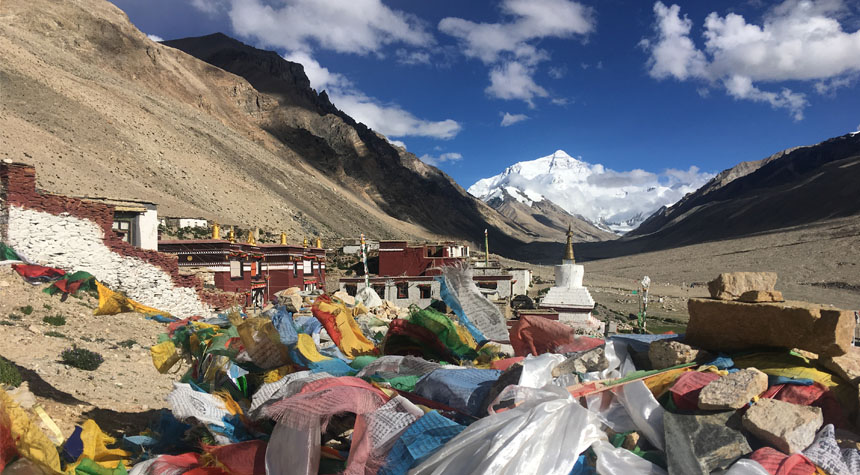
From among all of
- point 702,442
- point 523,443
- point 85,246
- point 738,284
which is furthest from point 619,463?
point 85,246

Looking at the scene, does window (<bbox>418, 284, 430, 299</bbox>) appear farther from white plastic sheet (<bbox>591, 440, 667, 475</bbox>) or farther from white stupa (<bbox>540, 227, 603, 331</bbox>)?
white plastic sheet (<bbox>591, 440, 667, 475</bbox>)

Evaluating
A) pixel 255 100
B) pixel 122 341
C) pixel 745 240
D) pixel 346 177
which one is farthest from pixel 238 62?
pixel 122 341

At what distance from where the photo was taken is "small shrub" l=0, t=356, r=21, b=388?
5.71 m

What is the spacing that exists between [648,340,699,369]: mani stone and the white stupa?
5.71 metres

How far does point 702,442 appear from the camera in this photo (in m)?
2.77

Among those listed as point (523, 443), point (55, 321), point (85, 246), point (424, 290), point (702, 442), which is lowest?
point (424, 290)

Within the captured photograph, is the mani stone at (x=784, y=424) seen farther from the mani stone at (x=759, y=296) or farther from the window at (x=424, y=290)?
the window at (x=424, y=290)

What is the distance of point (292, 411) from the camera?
311 cm

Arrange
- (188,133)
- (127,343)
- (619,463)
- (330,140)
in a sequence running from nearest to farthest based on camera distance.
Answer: (619,463), (127,343), (188,133), (330,140)

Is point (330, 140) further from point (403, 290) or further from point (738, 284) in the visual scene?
point (738, 284)

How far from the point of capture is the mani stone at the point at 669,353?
360 centimetres

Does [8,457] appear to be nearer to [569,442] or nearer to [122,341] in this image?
[569,442]

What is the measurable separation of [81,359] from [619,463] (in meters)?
7.72

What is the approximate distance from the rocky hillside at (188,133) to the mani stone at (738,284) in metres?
Result: 33.4
